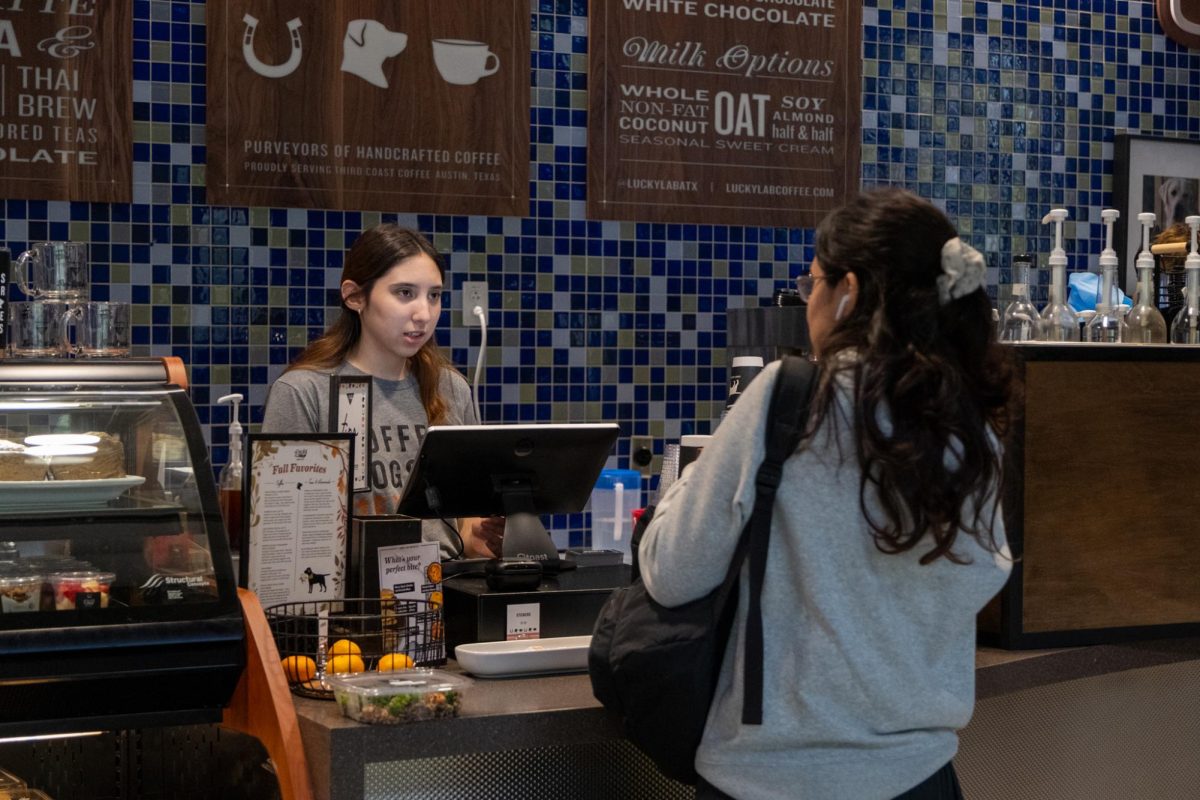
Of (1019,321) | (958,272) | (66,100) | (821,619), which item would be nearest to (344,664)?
(821,619)

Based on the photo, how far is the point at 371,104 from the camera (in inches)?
165

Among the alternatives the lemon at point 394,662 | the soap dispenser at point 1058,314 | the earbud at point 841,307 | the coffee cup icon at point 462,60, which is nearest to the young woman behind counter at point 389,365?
the coffee cup icon at point 462,60

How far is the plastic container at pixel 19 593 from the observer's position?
6.20 feet

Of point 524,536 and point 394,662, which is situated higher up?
point 524,536

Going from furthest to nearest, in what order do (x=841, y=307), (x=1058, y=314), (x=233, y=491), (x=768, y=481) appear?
1. (x=1058, y=314)
2. (x=233, y=491)
3. (x=841, y=307)
4. (x=768, y=481)

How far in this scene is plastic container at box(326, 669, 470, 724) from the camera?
6.26 ft

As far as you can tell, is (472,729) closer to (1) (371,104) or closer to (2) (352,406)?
(2) (352,406)

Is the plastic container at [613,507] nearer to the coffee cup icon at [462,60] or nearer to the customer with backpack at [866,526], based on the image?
the coffee cup icon at [462,60]

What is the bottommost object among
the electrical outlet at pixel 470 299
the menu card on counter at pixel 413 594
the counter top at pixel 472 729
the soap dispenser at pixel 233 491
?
the counter top at pixel 472 729

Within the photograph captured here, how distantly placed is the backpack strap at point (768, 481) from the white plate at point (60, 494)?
3.11ft

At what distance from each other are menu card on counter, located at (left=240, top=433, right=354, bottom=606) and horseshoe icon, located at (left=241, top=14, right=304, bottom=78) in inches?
81.6

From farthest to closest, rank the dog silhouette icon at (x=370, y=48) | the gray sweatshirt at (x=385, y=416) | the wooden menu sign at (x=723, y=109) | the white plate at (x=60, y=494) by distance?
the wooden menu sign at (x=723, y=109), the dog silhouette icon at (x=370, y=48), the gray sweatshirt at (x=385, y=416), the white plate at (x=60, y=494)

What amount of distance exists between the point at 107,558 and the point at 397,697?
46cm

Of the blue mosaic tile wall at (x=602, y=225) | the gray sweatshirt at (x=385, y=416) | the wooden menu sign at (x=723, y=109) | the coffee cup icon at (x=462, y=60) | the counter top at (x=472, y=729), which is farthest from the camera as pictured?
the wooden menu sign at (x=723, y=109)
